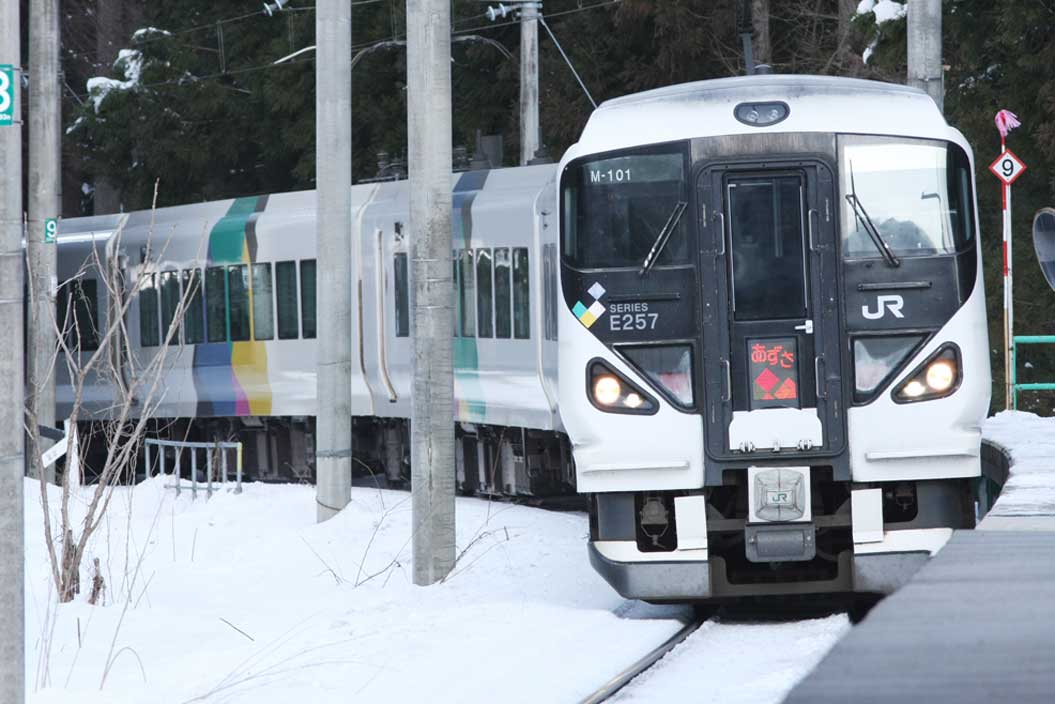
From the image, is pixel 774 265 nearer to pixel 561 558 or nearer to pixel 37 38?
pixel 561 558

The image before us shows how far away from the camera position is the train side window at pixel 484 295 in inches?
742

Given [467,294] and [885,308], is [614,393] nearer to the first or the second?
[885,308]

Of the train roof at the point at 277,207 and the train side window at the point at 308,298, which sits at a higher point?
the train roof at the point at 277,207

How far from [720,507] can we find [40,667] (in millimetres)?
3738

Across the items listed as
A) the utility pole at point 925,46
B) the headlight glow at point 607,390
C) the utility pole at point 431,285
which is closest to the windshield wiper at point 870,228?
the headlight glow at point 607,390

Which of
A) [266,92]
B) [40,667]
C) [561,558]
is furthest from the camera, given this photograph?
[266,92]

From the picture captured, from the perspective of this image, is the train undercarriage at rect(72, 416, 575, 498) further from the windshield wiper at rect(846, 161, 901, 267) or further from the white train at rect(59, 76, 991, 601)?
the windshield wiper at rect(846, 161, 901, 267)

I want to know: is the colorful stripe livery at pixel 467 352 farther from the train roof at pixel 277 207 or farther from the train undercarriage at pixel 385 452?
the train undercarriage at pixel 385 452

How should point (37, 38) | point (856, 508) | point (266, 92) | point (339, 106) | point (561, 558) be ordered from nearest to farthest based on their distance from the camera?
1. point (856, 508)
2. point (561, 558)
3. point (339, 106)
4. point (37, 38)
5. point (266, 92)

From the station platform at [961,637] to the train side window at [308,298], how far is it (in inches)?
579

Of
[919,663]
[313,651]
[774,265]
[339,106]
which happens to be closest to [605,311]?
[774,265]

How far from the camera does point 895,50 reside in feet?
74.3

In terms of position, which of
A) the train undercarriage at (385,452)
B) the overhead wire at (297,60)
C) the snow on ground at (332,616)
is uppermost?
the overhead wire at (297,60)

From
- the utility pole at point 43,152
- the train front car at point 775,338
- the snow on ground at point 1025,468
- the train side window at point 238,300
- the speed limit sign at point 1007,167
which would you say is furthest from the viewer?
the train side window at point 238,300
